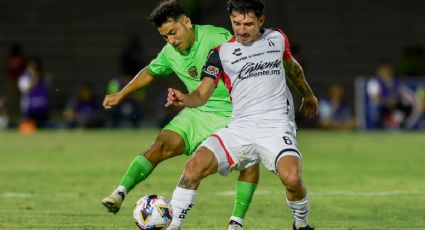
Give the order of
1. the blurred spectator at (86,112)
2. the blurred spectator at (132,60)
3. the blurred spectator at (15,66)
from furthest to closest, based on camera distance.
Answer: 1. the blurred spectator at (15,66)
2. the blurred spectator at (132,60)
3. the blurred spectator at (86,112)

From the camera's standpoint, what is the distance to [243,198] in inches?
367

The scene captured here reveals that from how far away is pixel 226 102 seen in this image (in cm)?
999

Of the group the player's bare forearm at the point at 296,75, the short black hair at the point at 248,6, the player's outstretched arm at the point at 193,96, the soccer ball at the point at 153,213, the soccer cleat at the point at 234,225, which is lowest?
the soccer cleat at the point at 234,225

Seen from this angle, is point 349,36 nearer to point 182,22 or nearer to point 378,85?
point 378,85

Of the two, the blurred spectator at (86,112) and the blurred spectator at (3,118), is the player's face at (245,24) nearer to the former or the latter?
the blurred spectator at (86,112)

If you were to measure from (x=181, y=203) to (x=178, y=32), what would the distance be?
76.9 inches

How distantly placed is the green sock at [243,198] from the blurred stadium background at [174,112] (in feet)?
1.82

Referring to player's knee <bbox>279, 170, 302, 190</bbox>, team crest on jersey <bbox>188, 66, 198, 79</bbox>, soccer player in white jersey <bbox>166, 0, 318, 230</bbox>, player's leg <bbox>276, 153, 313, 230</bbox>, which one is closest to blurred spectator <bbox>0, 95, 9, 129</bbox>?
team crest on jersey <bbox>188, 66, 198, 79</bbox>

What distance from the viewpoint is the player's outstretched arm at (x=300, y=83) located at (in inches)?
355

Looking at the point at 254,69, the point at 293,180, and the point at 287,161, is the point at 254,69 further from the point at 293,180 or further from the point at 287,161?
the point at 293,180

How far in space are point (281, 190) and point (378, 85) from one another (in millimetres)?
13708

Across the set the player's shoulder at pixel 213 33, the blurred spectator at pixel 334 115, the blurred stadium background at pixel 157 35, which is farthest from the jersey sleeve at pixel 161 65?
the blurred stadium background at pixel 157 35

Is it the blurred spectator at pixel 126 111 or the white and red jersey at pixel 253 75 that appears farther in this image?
the blurred spectator at pixel 126 111

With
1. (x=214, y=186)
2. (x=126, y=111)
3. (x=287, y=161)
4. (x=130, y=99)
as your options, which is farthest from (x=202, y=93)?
(x=126, y=111)
